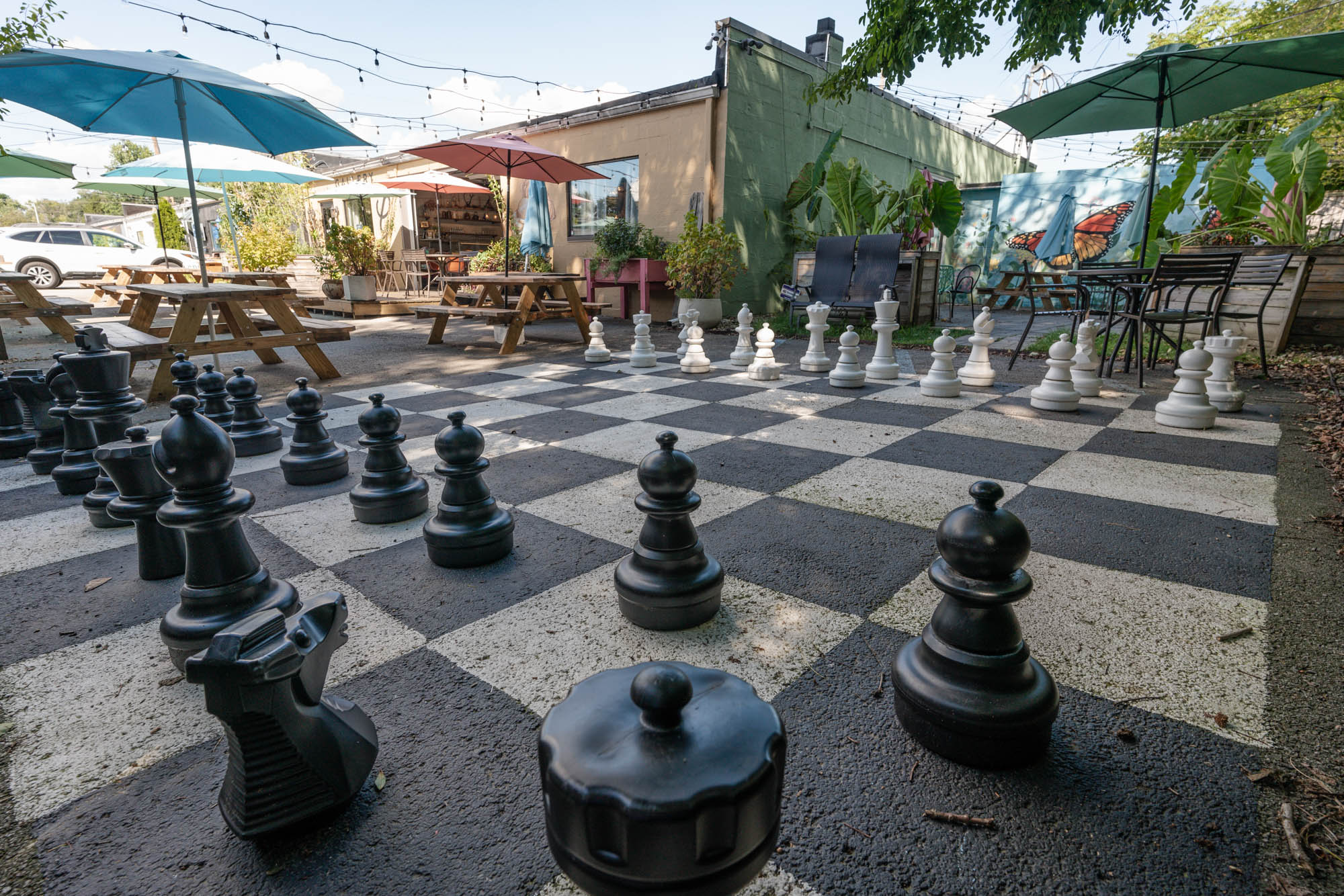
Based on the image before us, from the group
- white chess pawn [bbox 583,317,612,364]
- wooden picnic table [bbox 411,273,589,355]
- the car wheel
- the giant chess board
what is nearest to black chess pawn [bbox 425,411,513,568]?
the giant chess board

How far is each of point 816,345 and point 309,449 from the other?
3664 mm

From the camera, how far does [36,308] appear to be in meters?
6.44

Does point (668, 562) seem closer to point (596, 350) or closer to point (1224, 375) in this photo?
point (1224, 375)

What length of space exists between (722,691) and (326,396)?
446 centimetres

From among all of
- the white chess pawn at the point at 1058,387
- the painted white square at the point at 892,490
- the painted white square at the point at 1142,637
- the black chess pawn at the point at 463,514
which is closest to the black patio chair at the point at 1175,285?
the white chess pawn at the point at 1058,387

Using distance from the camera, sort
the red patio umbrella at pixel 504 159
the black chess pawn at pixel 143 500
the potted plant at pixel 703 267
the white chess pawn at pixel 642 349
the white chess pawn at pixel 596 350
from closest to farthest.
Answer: the black chess pawn at pixel 143 500
the white chess pawn at pixel 642 349
the white chess pawn at pixel 596 350
the red patio umbrella at pixel 504 159
the potted plant at pixel 703 267

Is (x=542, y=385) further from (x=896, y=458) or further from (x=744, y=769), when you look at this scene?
(x=744, y=769)

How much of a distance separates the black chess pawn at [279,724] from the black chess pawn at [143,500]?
1.10 meters

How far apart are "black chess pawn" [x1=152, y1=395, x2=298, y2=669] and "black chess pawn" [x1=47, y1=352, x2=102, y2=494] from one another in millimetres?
1568

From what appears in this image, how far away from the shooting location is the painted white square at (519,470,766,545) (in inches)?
83.9

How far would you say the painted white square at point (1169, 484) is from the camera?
2195 millimetres

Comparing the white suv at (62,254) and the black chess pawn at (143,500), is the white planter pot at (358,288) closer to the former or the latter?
the white suv at (62,254)

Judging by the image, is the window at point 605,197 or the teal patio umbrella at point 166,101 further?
the window at point 605,197

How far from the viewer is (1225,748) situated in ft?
3.63
